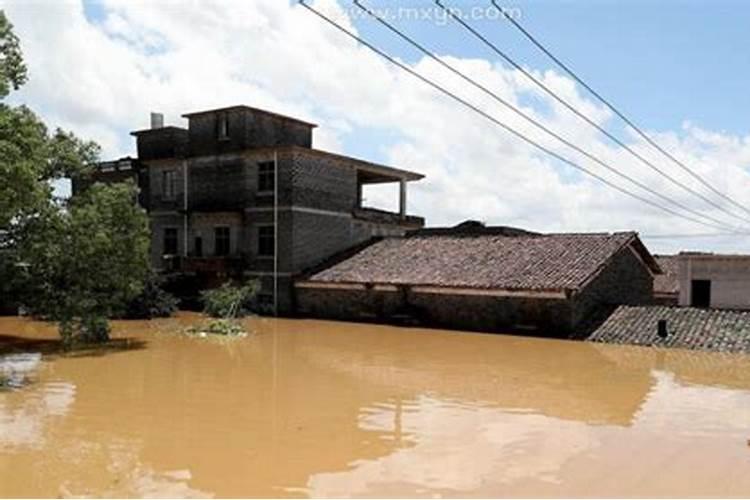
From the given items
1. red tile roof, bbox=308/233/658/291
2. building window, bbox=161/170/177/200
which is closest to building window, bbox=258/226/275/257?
red tile roof, bbox=308/233/658/291

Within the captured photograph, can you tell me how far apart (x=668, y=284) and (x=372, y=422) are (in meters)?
28.8

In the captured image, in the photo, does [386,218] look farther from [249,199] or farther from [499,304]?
[499,304]

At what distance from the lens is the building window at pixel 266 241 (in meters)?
31.1

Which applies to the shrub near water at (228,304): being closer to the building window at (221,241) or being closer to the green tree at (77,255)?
the building window at (221,241)

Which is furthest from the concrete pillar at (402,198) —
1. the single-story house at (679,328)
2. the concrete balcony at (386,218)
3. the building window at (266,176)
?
the single-story house at (679,328)

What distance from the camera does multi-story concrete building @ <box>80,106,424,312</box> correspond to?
100 feet

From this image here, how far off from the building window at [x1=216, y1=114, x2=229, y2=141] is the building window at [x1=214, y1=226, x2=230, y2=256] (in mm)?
4104

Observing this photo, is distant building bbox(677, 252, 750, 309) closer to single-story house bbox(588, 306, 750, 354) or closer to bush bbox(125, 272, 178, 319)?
single-story house bbox(588, 306, 750, 354)

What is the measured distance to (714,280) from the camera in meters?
29.8

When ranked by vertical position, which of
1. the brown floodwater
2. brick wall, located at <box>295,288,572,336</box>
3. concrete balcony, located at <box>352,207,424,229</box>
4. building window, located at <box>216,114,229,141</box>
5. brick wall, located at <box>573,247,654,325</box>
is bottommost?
the brown floodwater

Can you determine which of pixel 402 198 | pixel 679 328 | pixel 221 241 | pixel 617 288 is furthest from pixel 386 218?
pixel 679 328

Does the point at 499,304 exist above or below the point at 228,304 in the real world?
above

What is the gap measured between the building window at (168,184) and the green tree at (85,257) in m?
13.8

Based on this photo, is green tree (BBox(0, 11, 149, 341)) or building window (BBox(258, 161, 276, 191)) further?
building window (BBox(258, 161, 276, 191))
